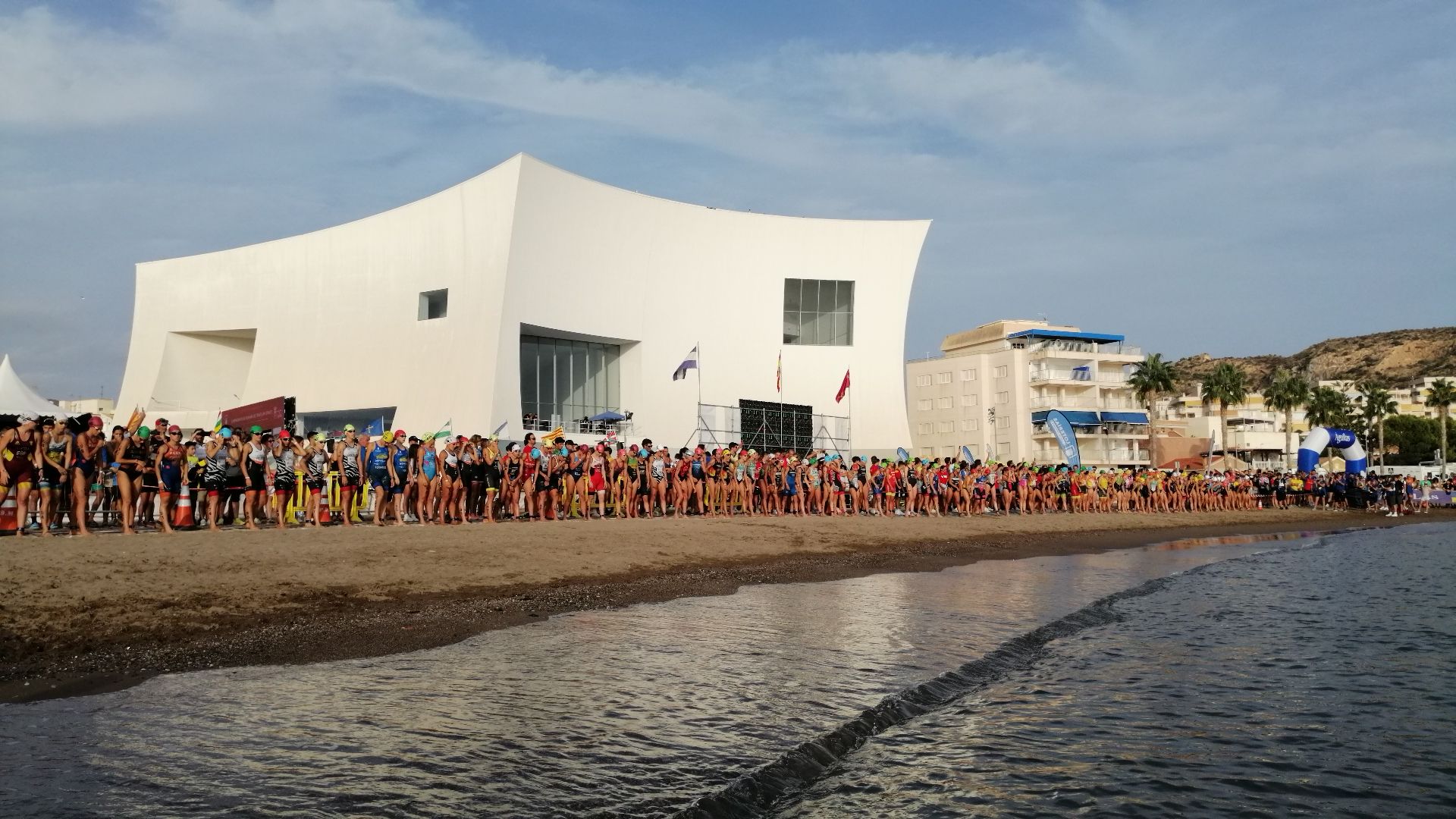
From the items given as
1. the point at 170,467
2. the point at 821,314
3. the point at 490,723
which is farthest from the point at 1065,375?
the point at 490,723

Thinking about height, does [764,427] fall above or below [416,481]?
above

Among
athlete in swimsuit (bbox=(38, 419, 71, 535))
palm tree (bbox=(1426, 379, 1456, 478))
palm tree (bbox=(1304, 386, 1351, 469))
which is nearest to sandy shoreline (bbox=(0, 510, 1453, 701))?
athlete in swimsuit (bbox=(38, 419, 71, 535))

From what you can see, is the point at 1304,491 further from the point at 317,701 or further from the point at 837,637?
the point at 317,701

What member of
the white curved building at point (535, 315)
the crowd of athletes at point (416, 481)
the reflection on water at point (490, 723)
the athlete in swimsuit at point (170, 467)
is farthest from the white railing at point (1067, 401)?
the reflection on water at point (490, 723)

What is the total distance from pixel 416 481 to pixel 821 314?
106 ft

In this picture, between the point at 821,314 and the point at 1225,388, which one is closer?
the point at 821,314

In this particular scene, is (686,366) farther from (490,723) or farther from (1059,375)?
(1059,375)

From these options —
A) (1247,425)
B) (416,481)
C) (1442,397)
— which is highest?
(1442,397)

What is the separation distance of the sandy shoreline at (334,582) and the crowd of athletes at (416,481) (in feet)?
4.63

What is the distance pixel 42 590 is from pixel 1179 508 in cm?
3707

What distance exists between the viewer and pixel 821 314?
47406 mm

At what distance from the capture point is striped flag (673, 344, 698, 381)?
39.6 meters

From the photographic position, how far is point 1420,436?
97.7 meters

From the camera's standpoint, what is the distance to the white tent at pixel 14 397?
30.0 metres
